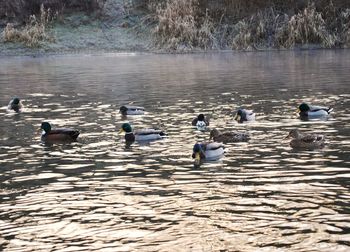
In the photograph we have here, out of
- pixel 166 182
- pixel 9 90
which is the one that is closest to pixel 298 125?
pixel 166 182

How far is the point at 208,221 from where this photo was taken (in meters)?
10.4

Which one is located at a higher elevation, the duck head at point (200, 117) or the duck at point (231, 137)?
the duck head at point (200, 117)

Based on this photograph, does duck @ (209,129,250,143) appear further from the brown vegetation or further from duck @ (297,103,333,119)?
the brown vegetation

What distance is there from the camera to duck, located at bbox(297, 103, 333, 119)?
19.7 meters

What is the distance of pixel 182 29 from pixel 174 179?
3591 centimetres

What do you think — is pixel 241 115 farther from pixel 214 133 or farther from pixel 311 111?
pixel 214 133

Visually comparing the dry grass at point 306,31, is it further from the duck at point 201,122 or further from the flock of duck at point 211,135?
the duck at point 201,122

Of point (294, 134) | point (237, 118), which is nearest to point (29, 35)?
point (237, 118)

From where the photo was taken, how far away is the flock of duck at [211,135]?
1470 centimetres

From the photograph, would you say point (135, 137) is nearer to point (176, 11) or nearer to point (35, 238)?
point (35, 238)

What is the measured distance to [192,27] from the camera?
48.3 metres

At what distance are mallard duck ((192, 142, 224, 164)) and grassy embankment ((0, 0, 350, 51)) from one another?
109 feet

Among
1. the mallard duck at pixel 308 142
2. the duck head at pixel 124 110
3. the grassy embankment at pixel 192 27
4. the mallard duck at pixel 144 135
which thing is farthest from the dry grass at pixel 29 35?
the mallard duck at pixel 308 142

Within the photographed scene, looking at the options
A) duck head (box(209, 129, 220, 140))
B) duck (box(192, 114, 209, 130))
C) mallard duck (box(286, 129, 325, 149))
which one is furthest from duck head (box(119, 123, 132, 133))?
mallard duck (box(286, 129, 325, 149))
